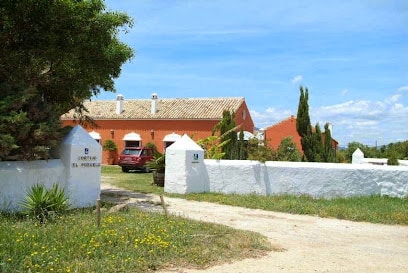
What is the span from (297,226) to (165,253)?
15.7ft

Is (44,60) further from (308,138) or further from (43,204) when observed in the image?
(308,138)

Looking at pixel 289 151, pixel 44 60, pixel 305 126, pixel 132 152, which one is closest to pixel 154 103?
pixel 132 152

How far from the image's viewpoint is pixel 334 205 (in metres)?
14.5

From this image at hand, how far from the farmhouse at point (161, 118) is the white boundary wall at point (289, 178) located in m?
19.6

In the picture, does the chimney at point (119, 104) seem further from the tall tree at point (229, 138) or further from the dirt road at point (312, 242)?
the dirt road at point (312, 242)

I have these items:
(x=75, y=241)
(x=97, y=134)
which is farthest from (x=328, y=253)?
(x=97, y=134)

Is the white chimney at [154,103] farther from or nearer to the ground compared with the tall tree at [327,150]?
farther from the ground

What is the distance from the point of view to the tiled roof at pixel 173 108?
38.9 m

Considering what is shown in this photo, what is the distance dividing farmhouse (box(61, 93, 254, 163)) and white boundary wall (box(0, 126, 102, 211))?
24.2 metres

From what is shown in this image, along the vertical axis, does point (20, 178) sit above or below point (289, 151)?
below

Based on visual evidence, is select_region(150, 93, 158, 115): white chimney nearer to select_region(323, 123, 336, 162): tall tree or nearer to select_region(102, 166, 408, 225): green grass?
select_region(323, 123, 336, 162): tall tree

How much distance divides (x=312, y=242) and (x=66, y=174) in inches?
266

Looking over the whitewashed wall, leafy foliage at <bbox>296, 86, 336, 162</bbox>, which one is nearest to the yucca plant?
the whitewashed wall

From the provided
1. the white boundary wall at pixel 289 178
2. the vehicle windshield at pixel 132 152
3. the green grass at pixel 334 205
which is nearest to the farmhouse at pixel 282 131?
the vehicle windshield at pixel 132 152
